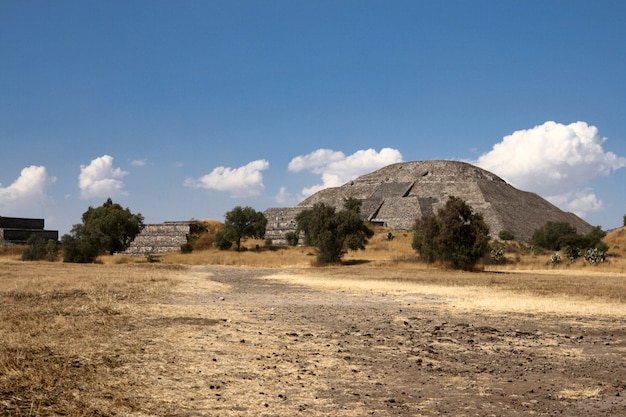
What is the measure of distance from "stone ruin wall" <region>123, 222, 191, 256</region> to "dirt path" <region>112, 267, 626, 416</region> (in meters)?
63.6

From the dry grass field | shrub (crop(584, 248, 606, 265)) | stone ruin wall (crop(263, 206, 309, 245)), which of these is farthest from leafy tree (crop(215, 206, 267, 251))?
the dry grass field

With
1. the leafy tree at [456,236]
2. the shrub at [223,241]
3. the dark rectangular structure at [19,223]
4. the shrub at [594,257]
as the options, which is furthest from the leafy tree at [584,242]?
the dark rectangular structure at [19,223]

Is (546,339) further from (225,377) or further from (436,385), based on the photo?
(225,377)

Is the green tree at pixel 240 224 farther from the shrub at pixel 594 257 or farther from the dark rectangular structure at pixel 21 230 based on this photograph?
the shrub at pixel 594 257

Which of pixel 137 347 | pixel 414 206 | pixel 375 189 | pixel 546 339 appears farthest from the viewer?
pixel 375 189

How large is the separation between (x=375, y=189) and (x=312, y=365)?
353 ft

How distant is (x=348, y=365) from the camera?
9.02 m

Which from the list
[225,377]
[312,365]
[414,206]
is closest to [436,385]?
[312,365]

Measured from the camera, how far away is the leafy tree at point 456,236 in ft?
122

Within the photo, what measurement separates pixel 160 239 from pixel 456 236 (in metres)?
51.7

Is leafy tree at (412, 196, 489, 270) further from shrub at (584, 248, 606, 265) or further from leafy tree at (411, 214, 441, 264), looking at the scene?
shrub at (584, 248, 606, 265)

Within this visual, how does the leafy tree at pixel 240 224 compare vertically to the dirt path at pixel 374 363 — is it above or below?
above

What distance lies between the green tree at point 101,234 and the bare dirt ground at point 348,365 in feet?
121

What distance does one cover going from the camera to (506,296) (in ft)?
67.7
